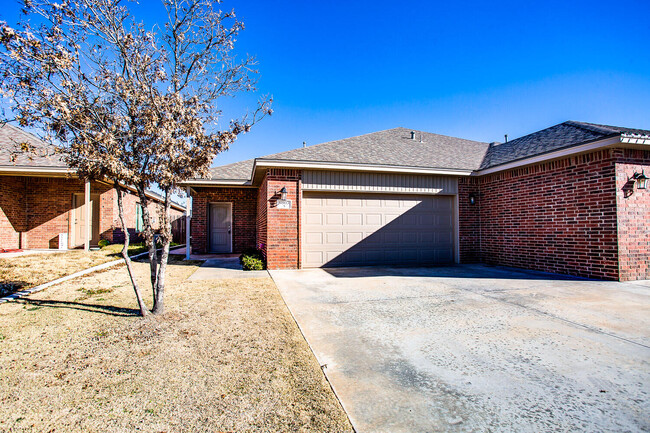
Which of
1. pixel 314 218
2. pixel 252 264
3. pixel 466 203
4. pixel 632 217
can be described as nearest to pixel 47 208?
pixel 252 264

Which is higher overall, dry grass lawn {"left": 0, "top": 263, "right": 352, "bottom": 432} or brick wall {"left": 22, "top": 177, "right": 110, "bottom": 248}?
brick wall {"left": 22, "top": 177, "right": 110, "bottom": 248}

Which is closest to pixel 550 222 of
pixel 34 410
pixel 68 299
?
pixel 34 410

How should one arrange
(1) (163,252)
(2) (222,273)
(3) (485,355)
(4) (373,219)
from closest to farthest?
(3) (485,355)
(1) (163,252)
(2) (222,273)
(4) (373,219)

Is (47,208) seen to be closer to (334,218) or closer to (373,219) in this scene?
(334,218)

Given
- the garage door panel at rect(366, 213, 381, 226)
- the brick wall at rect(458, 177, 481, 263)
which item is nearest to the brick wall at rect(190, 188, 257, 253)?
the garage door panel at rect(366, 213, 381, 226)

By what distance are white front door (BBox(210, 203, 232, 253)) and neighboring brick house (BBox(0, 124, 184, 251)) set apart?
2315 mm

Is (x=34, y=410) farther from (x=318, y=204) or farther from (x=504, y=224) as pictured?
(x=504, y=224)

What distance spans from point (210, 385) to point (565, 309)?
4.79 meters

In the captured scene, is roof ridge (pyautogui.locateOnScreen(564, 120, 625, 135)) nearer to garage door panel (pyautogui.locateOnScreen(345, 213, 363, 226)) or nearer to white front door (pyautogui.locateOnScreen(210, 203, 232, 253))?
garage door panel (pyautogui.locateOnScreen(345, 213, 363, 226))

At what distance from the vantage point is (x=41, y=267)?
7746 millimetres

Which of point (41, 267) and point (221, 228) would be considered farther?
point (221, 228)

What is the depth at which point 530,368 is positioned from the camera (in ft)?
8.79

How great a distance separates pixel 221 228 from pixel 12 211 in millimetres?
7516

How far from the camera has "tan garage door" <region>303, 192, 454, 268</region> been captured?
902 centimetres
